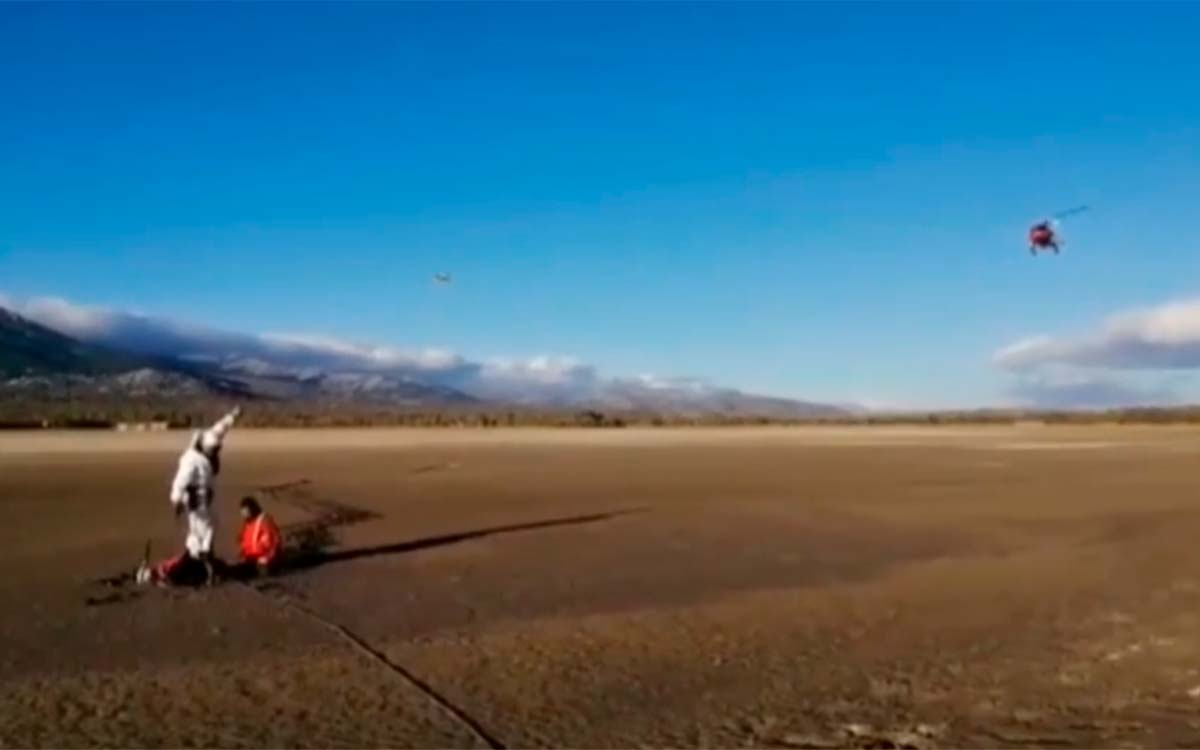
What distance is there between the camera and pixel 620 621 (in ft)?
45.7

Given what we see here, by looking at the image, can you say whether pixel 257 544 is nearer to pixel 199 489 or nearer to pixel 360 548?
pixel 199 489

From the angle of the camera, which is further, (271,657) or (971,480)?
(971,480)

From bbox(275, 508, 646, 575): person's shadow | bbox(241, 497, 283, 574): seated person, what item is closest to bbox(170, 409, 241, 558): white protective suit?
bbox(241, 497, 283, 574): seated person

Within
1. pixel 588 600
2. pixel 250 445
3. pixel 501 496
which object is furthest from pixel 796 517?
pixel 250 445

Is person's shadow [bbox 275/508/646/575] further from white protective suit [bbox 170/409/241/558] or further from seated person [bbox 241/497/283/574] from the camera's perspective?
white protective suit [bbox 170/409/241/558]

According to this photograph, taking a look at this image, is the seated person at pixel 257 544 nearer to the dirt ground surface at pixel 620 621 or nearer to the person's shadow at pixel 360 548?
the person's shadow at pixel 360 548

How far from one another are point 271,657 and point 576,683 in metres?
2.78

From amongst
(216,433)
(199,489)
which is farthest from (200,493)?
(216,433)

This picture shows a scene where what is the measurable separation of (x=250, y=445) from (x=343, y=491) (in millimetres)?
21701

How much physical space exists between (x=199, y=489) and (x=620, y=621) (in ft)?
18.1

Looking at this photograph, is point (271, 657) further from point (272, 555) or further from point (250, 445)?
point (250, 445)

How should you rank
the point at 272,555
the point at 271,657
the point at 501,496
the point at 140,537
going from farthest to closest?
the point at 501,496
the point at 140,537
the point at 272,555
the point at 271,657

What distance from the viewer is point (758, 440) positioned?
60.4 meters

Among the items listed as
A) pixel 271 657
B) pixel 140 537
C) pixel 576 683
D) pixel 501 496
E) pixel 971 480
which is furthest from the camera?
pixel 971 480
